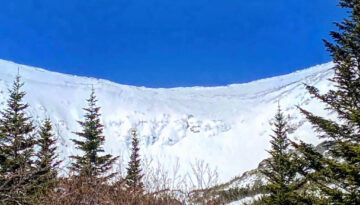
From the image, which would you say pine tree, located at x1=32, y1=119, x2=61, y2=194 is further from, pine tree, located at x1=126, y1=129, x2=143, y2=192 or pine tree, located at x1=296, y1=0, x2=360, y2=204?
pine tree, located at x1=296, y1=0, x2=360, y2=204

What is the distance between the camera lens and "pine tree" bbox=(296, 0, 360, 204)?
6020mm

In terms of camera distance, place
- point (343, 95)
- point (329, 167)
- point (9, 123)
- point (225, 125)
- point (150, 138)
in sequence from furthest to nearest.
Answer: point (225, 125)
point (150, 138)
point (9, 123)
point (343, 95)
point (329, 167)

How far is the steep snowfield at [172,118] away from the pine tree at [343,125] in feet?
93.6

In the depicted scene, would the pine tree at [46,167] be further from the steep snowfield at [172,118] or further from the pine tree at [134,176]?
the steep snowfield at [172,118]

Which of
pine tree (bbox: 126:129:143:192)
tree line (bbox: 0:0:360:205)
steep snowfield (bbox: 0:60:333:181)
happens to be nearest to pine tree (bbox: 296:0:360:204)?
tree line (bbox: 0:0:360:205)

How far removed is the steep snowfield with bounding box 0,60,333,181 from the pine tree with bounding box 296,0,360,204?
2853cm

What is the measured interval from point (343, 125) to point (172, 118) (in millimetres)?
42012

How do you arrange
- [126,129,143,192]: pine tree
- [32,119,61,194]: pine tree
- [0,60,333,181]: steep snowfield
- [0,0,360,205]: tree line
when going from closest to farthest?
[0,0,360,205]: tree line
[126,129,143,192]: pine tree
[32,119,61,194]: pine tree
[0,60,333,181]: steep snowfield

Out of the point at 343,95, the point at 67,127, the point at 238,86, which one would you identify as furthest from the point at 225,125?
the point at 343,95

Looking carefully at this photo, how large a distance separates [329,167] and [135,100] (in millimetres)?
47569

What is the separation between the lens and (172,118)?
48.6m

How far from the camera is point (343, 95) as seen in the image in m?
6.98

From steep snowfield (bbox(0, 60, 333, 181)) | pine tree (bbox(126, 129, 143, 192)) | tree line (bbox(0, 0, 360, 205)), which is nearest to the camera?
tree line (bbox(0, 0, 360, 205))

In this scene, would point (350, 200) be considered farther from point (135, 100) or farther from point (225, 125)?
point (135, 100)
